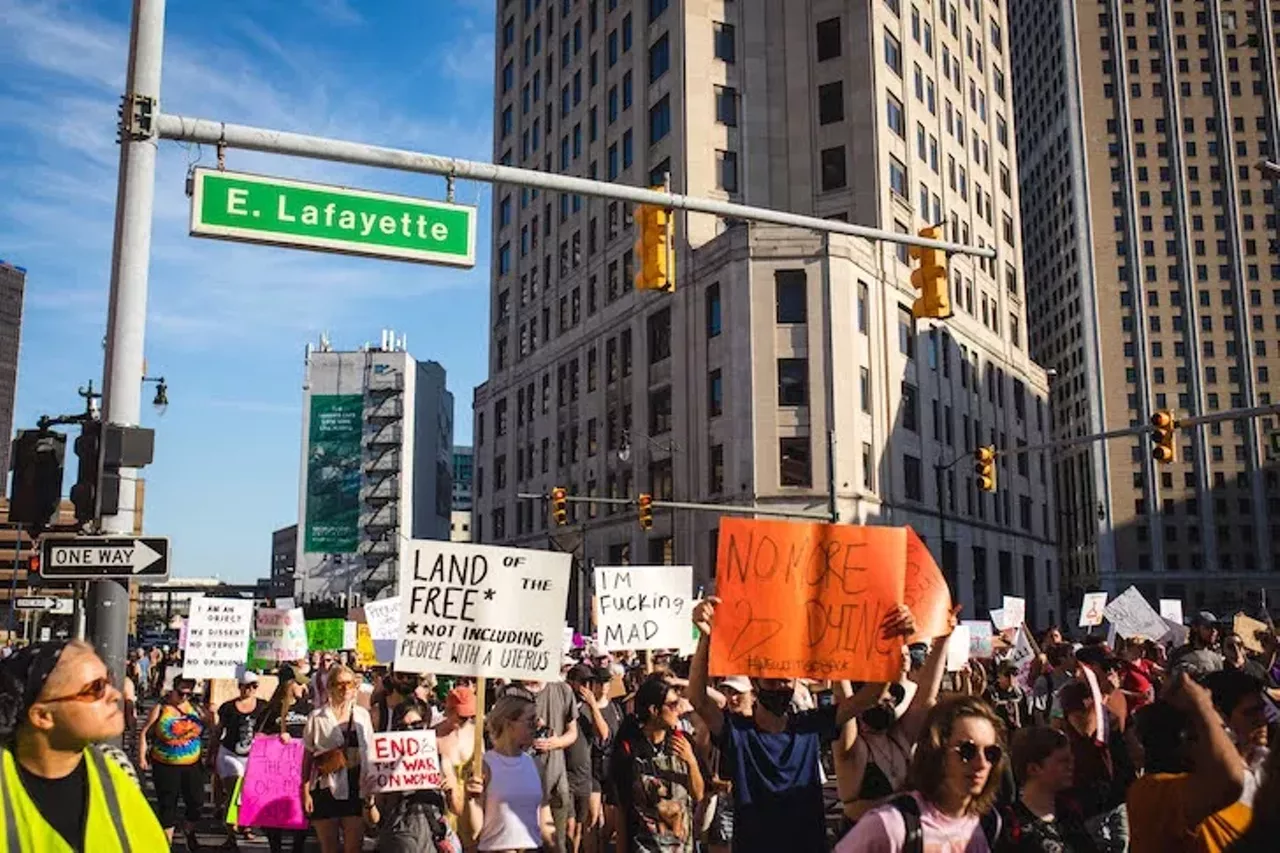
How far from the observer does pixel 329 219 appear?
951cm

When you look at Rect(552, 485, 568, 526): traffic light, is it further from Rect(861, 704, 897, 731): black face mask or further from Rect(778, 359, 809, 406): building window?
Rect(861, 704, 897, 731): black face mask

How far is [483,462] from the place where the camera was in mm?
76812

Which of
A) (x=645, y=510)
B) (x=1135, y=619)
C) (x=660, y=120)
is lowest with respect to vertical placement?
(x=1135, y=619)

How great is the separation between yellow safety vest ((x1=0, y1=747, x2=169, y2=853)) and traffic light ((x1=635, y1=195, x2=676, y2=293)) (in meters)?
8.23

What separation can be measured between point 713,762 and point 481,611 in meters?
2.25

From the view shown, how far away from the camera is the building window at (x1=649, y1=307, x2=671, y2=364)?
55688 mm

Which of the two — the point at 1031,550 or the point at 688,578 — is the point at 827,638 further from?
the point at 1031,550

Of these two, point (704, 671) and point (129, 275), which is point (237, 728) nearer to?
point (129, 275)

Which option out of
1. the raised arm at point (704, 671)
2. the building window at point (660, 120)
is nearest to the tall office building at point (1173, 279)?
the building window at point (660, 120)

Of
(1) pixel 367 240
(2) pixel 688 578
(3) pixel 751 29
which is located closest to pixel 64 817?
(1) pixel 367 240

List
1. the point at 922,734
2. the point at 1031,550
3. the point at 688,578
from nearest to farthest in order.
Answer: the point at 922,734 < the point at 688,578 < the point at 1031,550

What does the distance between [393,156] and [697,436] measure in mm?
42223


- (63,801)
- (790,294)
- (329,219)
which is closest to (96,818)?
Result: (63,801)

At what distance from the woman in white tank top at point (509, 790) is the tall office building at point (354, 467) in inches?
4383
